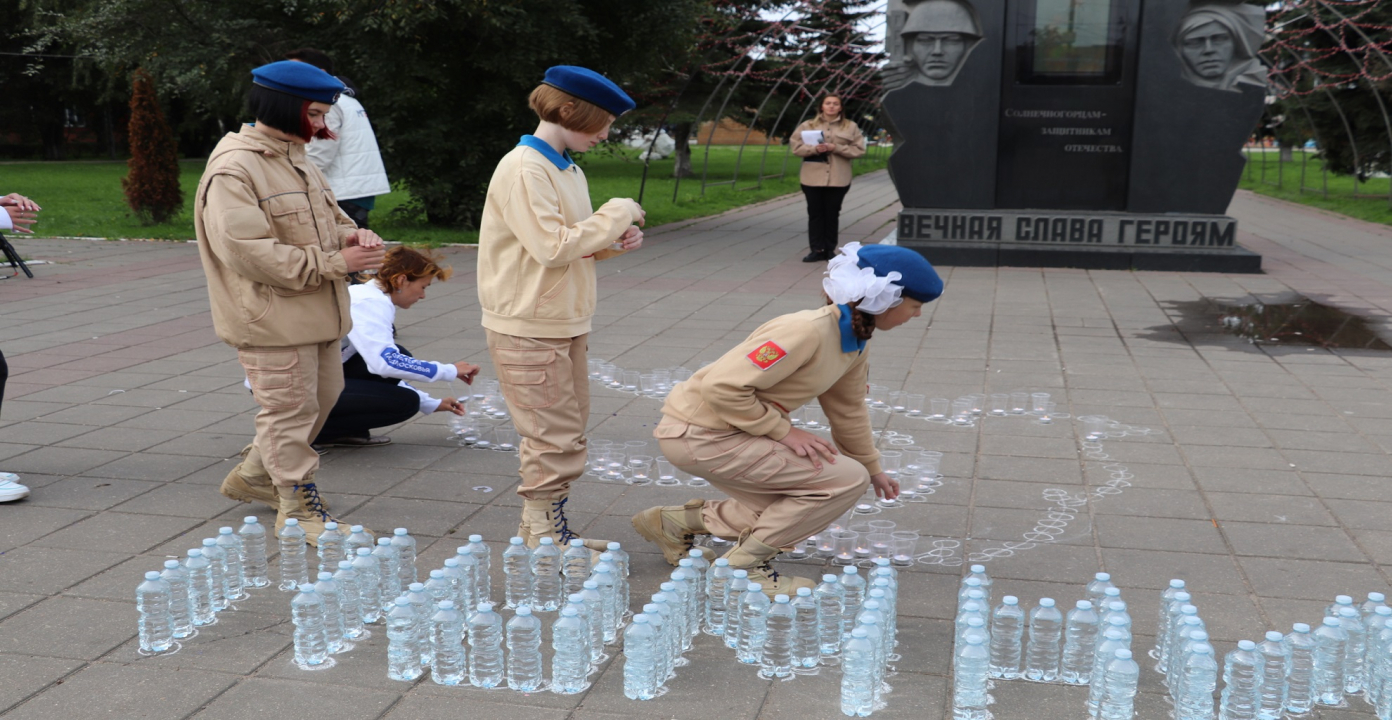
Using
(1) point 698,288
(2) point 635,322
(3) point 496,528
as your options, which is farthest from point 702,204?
(3) point 496,528

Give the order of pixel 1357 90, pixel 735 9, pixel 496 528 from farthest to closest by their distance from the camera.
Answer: pixel 735 9 → pixel 1357 90 → pixel 496 528

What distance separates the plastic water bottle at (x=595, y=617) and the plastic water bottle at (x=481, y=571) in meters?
0.51

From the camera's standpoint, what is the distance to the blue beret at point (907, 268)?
139 inches

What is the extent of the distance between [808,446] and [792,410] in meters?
0.13

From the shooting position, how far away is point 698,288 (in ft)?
37.7

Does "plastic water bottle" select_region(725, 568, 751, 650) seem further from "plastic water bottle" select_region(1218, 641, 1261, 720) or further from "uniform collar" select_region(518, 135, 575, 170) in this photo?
"uniform collar" select_region(518, 135, 575, 170)

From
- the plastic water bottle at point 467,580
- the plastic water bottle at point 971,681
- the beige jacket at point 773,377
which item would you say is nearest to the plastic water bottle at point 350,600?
the plastic water bottle at point 467,580

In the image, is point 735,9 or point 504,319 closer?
point 504,319

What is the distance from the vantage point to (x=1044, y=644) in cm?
342

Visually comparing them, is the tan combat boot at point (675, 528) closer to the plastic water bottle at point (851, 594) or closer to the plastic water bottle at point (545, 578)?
the plastic water bottle at point (545, 578)

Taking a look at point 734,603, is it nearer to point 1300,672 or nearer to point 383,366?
point 1300,672

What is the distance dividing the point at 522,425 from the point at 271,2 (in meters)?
12.1

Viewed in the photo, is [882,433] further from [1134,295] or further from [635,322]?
[1134,295]

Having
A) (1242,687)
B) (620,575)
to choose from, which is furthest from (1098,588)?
(620,575)
